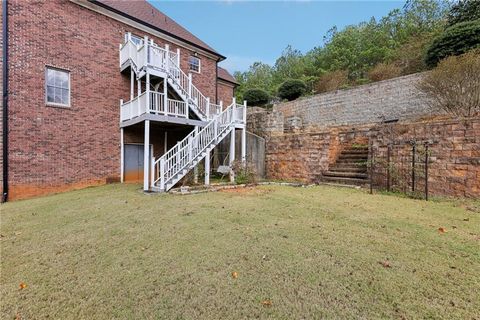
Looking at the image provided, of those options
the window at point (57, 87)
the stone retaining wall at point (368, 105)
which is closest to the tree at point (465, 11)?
the stone retaining wall at point (368, 105)

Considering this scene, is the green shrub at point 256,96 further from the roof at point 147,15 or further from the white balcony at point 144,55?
the white balcony at point 144,55

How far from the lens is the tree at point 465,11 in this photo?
14430mm

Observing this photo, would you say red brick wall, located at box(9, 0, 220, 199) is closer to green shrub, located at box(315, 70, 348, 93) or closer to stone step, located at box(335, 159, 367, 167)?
stone step, located at box(335, 159, 367, 167)

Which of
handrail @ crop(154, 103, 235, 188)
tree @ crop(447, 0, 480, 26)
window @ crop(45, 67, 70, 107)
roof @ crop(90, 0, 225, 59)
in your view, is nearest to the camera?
handrail @ crop(154, 103, 235, 188)

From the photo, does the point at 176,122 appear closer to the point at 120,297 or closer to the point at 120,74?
the point at 120,74

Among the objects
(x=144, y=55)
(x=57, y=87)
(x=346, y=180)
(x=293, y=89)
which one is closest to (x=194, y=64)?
Answer: (x=144, y=55)

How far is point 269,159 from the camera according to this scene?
10945 mm

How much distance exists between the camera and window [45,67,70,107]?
28.2ft

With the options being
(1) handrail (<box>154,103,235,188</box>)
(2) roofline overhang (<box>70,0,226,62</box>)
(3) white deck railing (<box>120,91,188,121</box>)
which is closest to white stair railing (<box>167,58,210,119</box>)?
(3) white deck railing (<box>120,91,188,121</box>)

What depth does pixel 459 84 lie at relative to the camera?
7.51m

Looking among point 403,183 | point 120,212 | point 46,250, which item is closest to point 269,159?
point 403,183

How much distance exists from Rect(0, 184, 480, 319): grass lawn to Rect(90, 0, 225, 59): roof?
9305 mm

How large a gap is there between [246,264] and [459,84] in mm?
8958

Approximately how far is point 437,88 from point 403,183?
12.6ft
